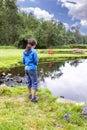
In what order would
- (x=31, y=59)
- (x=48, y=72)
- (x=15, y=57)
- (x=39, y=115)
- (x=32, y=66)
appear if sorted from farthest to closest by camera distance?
1. (x=15, y=57)
2. (x=48, y=72)
3. (x=32, y=66)
4. (x=31, y=59)
5. (x=39, y=115)

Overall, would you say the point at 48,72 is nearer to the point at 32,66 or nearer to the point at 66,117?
the point at 32,66

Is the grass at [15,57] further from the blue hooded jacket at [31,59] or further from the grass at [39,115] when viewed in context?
the grass at [39,115]

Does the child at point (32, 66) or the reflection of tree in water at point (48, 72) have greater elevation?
the child at point (32, 66)

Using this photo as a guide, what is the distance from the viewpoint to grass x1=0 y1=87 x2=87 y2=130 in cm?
990

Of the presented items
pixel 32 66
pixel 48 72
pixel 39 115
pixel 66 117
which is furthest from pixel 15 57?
pixel 66 117

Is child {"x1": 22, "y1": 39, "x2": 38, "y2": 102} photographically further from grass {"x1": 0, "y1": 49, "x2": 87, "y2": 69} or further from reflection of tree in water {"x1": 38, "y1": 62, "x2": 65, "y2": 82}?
grass {"x1": 0, "y1": 49, "x2": 87, "y2": 69}

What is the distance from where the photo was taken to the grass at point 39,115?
9898 millimetres

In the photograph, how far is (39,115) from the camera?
11.4 metres

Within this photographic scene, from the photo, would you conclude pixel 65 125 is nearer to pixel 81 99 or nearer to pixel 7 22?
pixel 81 99

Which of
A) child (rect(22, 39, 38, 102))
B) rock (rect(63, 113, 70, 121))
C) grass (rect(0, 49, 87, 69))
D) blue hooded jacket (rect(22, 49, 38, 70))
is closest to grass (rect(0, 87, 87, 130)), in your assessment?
rock (rect(63, 113, 70, 121))

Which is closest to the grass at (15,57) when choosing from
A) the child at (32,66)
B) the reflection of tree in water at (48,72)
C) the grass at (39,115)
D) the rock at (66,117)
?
the reflection of tree in water at (48,72)

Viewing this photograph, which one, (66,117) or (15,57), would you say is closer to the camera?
(66,117)

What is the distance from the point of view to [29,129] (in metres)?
9.52

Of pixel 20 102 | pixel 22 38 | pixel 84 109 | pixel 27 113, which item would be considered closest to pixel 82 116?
pixel 84 109
